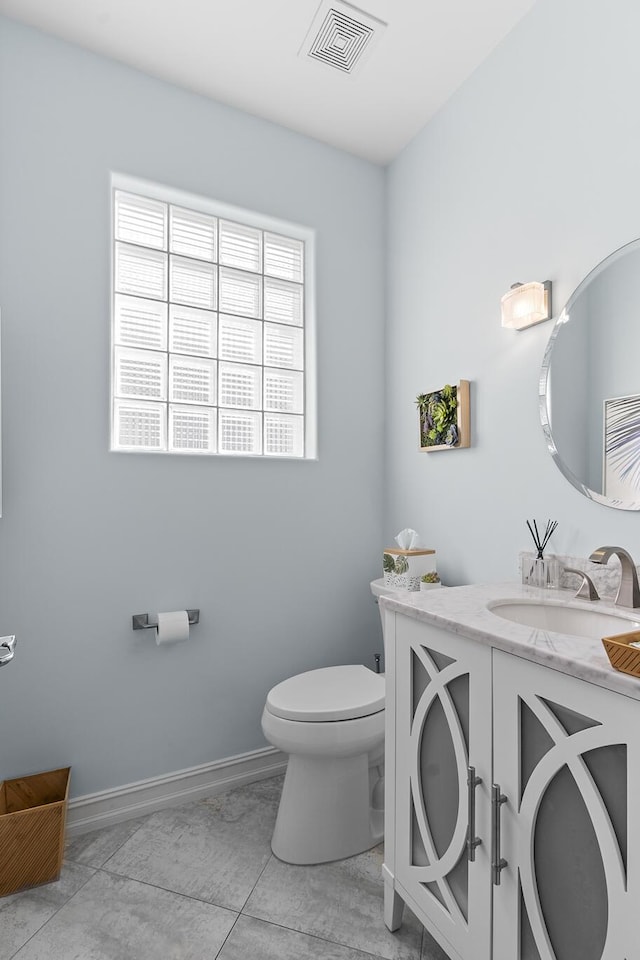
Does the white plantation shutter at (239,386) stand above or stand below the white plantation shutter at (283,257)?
below

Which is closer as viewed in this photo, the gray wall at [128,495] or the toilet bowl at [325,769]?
the toilet bowl at [325,769]

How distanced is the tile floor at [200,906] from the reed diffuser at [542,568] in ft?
3.18

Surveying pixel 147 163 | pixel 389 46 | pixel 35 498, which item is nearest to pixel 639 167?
pixel 389 46

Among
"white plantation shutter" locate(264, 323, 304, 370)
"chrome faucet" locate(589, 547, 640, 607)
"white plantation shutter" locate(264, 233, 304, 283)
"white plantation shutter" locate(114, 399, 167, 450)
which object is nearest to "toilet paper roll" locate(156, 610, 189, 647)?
"white plantation shutter" locate(114, 399, 167, 450)

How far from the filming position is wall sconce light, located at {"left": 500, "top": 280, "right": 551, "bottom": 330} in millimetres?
1601

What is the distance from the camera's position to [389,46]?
6.06 ft

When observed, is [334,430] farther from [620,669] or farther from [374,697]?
[620,669]

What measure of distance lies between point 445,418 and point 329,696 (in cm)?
110

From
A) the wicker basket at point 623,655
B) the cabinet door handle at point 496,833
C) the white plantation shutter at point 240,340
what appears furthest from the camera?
the white plantation shutter at point 240,340

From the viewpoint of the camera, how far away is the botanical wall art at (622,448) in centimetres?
136

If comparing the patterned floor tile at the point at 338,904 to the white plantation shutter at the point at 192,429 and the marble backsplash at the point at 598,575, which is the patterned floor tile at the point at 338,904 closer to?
the marble backsplash at the point at 598,575

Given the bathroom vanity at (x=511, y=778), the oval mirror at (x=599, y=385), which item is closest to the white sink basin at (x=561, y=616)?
the bathroom vanity at (x=511, y=778)

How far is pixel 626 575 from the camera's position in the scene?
1274mm

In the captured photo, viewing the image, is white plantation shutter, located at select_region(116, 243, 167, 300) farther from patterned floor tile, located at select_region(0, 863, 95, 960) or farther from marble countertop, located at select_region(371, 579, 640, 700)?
patterned floor tile, located at select_region(0, 863, 95, 960)
